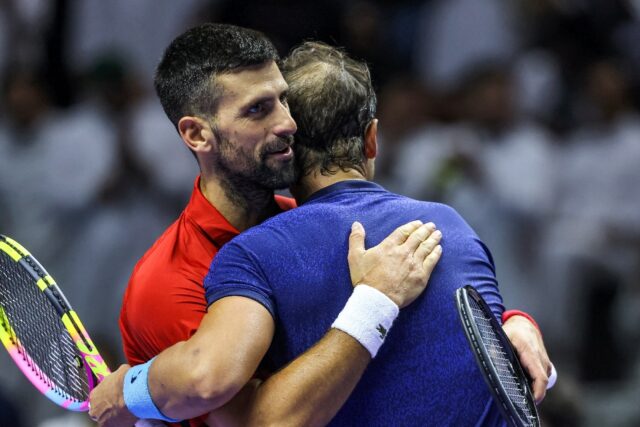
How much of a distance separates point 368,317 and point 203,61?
1.02 meters

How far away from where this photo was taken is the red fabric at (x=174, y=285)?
3.60 metres

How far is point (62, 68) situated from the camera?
950 centimetres

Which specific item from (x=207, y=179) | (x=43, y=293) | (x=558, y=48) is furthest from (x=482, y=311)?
(x=558, y=48)

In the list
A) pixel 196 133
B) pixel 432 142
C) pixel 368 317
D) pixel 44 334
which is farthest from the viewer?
pixel 432 142

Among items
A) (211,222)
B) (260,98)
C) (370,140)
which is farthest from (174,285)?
(370,140)

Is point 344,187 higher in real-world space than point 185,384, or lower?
higher

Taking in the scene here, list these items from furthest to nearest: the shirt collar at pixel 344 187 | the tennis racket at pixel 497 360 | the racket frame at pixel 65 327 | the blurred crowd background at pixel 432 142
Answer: the blurred crowd background at pixel 432 142
the racket frame at pixel 65 327
the shirt collar at pixel 344 187
the tennis racket at pixel 497 360

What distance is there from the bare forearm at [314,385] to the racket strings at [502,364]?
0.33 meters

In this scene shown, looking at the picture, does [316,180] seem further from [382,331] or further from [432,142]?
[432,142]

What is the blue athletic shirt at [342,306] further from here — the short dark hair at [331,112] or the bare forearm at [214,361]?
the short dark hair at [331,112]

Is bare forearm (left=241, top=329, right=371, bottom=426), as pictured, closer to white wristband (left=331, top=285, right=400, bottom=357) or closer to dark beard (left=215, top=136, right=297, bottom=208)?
white wristband (left=331, top=285, right=400, bottom=357)

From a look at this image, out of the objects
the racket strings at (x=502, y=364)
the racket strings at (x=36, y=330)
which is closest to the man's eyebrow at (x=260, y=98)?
the racket strings at (x=502, y=364)

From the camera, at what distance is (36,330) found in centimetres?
427

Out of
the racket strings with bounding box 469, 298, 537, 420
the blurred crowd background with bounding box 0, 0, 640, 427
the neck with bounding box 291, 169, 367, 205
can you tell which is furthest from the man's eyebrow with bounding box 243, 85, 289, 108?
the blurred crowd background with bounding box 0, 0, 640, 427
